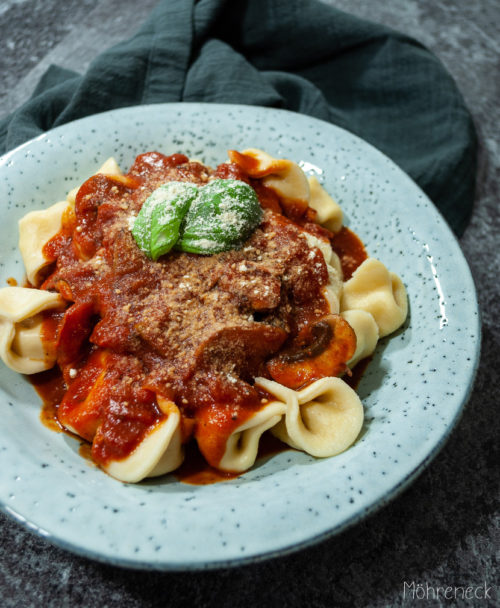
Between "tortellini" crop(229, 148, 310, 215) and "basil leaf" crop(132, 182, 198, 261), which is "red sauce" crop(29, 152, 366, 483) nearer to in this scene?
"basil leaf" crop(132, 182, 198, 261)

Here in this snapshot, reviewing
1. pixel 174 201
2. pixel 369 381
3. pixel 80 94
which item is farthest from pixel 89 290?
pixel 80 94

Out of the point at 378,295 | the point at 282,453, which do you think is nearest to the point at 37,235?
the point at 282,453

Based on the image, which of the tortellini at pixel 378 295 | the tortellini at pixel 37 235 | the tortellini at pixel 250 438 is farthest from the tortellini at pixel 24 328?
the tortellini at pixel 378 295

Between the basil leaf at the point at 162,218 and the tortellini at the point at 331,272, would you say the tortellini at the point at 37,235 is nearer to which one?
the basil leaf at the point at 162,218

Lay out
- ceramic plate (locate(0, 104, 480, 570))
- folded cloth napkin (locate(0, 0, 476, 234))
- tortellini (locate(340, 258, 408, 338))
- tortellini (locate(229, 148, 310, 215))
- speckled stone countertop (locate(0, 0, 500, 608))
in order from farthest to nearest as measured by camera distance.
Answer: folded cloth napkin (locate(0, 0, 476, 234)), tortellini (locate(229, 148, 310, 215)), tortellini (locate(340, 258, 408, 338)), speckled stone countertop (locate(0, 0, 500, 608)), ceramic plate (locate(0, 104, 480, 570))

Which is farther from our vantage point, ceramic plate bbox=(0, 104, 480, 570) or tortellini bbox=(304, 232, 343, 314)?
tortellini bbox=(304, 232, 343, 314)

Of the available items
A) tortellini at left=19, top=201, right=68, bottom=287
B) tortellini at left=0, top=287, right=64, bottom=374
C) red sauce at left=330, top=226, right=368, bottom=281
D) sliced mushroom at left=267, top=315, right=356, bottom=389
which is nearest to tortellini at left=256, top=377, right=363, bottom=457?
sliced mushroom at left=267, top=315, right=356, bottom=389

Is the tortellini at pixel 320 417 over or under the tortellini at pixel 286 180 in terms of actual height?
under
